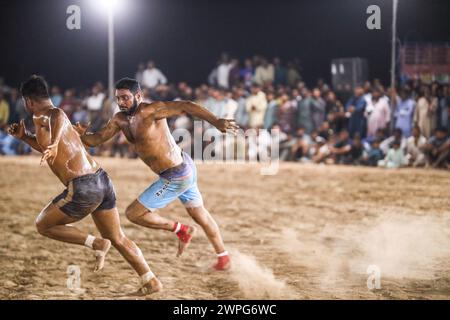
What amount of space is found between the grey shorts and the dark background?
40.2 ft

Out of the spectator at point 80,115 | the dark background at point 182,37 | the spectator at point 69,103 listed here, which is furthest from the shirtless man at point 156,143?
the spectator at point 69,103

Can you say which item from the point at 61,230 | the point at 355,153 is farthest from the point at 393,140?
the point at 61,230

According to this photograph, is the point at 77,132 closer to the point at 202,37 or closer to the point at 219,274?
the point at 219,274

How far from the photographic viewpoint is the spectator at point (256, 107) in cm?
1568

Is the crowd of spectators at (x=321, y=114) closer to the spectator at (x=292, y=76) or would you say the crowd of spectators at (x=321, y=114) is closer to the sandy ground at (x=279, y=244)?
the spectator at (x=292, y=76)

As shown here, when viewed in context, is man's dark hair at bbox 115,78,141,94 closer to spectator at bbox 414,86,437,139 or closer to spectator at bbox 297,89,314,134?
spectator at bbox 414,86,437,139

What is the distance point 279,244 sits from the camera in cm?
714

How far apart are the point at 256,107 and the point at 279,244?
8851 millimetres

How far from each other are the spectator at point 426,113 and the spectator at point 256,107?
3.84 meters

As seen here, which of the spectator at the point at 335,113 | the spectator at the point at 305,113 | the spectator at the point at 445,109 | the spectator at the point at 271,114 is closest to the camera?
the spectator at the point at 445,109

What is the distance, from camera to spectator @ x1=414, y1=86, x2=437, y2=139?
A: 1367 centimetres

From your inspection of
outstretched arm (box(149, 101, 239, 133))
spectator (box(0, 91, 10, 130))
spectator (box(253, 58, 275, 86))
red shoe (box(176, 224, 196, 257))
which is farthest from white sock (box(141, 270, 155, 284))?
spectator (box(0, 91, 10, 130))

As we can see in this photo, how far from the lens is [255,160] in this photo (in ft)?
49.5

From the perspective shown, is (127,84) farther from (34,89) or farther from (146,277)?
(146,277)
